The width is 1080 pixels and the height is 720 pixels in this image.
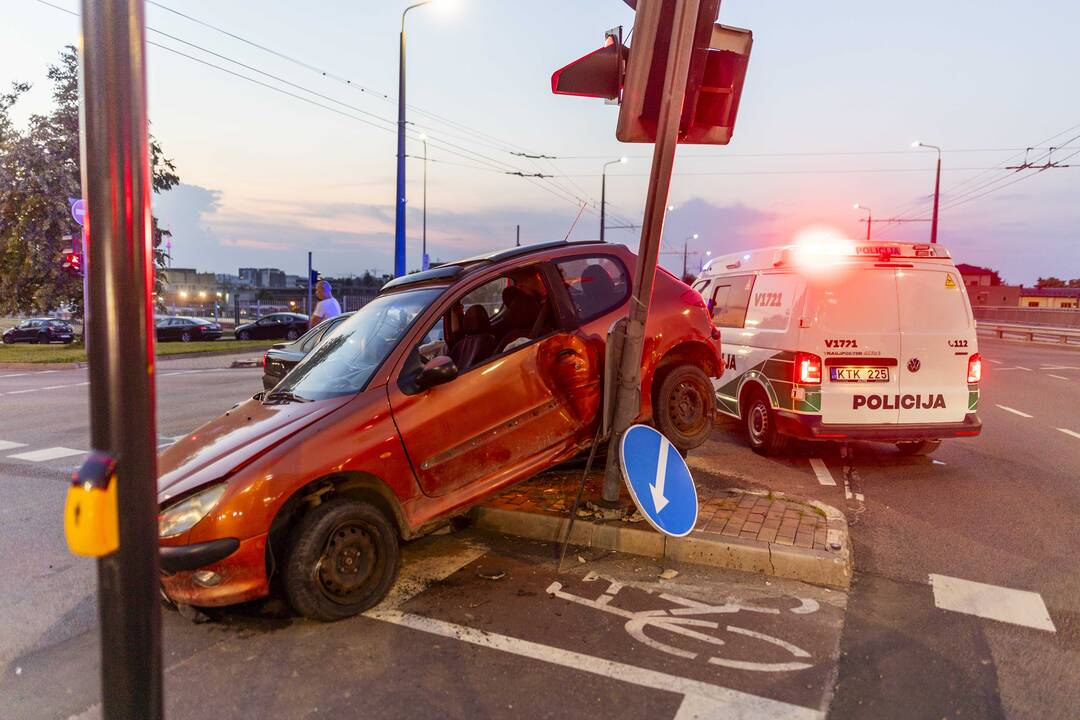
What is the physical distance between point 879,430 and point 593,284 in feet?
11.3

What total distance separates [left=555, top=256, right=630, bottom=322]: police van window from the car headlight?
2.71m

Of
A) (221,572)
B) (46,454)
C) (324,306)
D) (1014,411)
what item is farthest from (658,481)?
(1014,411)

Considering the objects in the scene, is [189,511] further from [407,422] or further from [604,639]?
[604,639]

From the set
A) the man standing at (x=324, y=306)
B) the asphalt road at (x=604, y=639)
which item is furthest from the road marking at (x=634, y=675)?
the man standing at (x=324, y=306)

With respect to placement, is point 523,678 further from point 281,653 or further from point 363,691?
point 281,653

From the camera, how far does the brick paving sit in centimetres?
466

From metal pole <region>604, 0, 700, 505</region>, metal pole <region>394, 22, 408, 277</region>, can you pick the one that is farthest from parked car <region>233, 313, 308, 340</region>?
metal pole <region>604, 0, 700, 505</region>

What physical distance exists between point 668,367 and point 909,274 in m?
3.05

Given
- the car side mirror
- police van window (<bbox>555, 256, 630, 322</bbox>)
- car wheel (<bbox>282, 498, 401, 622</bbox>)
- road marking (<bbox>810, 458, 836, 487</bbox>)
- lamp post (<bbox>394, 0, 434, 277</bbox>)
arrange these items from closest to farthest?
car wheel (<bbox>282, 498, 401, 622</bbox>), the car side mirror, police van window (<bbox>555, 256, 630, 322</bbox>), road marking (<bbox>810, 458, 836, 487</bbox>), lamp post (<bbox>394, 0, 434, 277</bbox>)

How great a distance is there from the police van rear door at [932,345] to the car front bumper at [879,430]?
0.07 meters

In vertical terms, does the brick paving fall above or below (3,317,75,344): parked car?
above

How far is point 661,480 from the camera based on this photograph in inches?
180

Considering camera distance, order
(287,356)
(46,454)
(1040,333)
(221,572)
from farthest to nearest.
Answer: (1040,333) < (287,356) < (46,454) < (221,572)

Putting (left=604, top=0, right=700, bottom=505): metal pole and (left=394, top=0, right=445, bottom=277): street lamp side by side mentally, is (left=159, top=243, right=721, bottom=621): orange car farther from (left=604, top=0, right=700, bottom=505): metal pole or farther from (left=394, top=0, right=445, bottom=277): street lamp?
(left=394, top=0, right=445, bottom=277): street lamp
